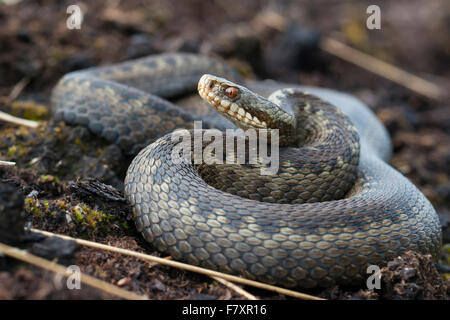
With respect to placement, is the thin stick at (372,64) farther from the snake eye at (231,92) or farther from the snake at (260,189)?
the snake eye at (231,92)

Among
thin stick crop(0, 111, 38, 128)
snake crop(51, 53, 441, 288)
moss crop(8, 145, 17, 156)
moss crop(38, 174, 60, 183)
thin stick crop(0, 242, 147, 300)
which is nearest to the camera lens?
thin stick crop(0, 242, 147, 300)

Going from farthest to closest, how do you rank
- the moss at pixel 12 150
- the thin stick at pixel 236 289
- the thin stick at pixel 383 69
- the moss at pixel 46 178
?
the thin stick at pixel 383 69 < the moss at pixel 12 150 < the moss at pixel 46 178 < the thin stick at pixel 236 289

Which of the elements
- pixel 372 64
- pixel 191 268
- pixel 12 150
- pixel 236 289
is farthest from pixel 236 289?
pixel 372 64

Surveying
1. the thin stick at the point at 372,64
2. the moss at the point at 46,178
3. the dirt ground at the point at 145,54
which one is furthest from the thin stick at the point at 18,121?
the thin stick at the point at 372,64

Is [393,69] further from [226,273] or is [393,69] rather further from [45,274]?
[45,274]

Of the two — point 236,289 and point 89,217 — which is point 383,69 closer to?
point 236,289

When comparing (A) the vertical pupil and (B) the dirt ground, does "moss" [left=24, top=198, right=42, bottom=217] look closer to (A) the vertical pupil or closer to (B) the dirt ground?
(B) the dirt ground

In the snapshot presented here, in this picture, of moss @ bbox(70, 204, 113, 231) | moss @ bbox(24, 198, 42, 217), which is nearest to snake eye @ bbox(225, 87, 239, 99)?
moss @ bbox(70, 204, 113, 231)
